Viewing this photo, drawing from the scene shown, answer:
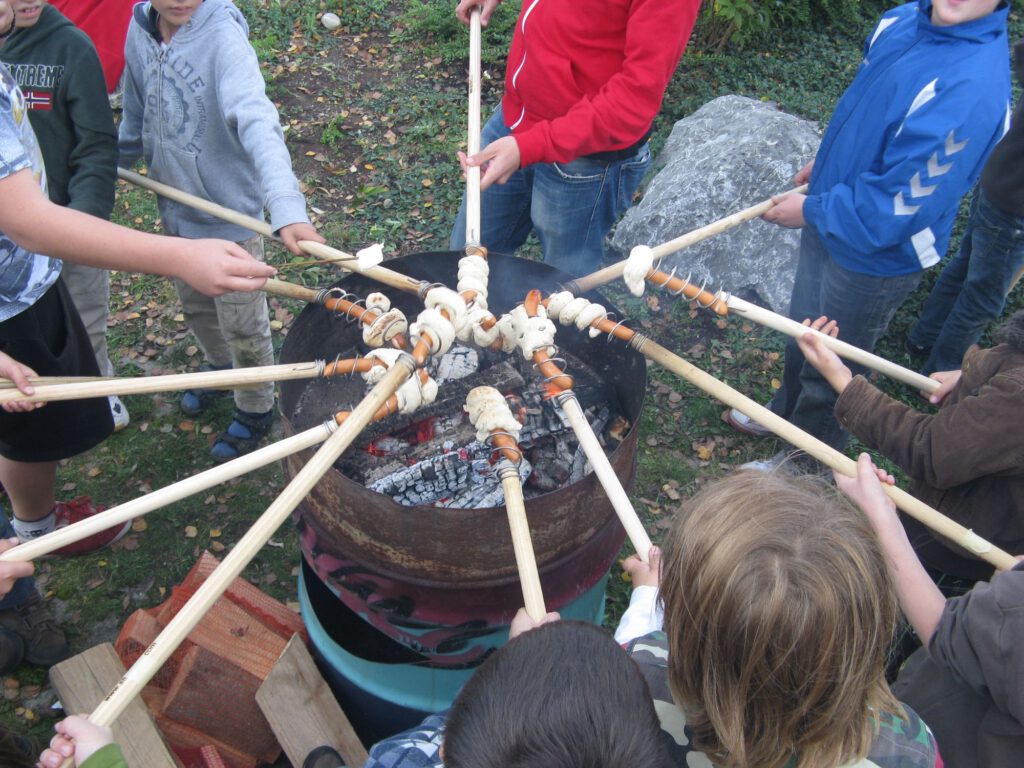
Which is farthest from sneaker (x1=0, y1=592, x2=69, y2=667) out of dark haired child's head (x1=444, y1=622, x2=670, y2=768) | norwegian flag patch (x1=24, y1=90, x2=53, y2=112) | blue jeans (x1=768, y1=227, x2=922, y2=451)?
blue jeans (x1=768, y1=227, x2=922, y2=451)

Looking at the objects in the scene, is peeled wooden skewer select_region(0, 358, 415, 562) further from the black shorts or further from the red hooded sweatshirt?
the red hooded sweatshirt

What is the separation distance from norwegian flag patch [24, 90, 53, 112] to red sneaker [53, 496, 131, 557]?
6.31ft

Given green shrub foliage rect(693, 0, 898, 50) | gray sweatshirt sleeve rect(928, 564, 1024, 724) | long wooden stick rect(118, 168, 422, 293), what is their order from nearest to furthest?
gray sweatshirt sleeve rect(928, 564, 1024, 724)
long wooden stick rect(118, 168, 422, 293)
green shrub foliage rect(693, 0, 898, 50)

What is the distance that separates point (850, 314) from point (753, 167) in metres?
2.41

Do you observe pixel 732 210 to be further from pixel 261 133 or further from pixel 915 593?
pixel 915 593

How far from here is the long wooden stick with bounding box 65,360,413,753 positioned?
1742mm

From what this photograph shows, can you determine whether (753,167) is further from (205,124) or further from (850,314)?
(205,124)

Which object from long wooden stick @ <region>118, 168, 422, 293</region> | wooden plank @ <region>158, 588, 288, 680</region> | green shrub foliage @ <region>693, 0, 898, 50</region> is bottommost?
wooden plank @ <region>158, 588, 288, 680</region>

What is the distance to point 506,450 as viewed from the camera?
2.38 meters

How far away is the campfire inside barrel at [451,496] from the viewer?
2344 mm

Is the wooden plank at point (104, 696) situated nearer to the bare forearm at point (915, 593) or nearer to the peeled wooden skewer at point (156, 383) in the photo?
the peeled wooden skewer at point (156, 383)

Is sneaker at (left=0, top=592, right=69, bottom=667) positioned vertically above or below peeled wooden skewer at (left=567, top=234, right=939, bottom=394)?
below

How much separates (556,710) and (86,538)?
3.39 metres

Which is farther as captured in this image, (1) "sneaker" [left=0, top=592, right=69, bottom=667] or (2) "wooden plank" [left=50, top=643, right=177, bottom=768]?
(1) "sneaker" [left=0, top=592, right=69, bottom=667]
